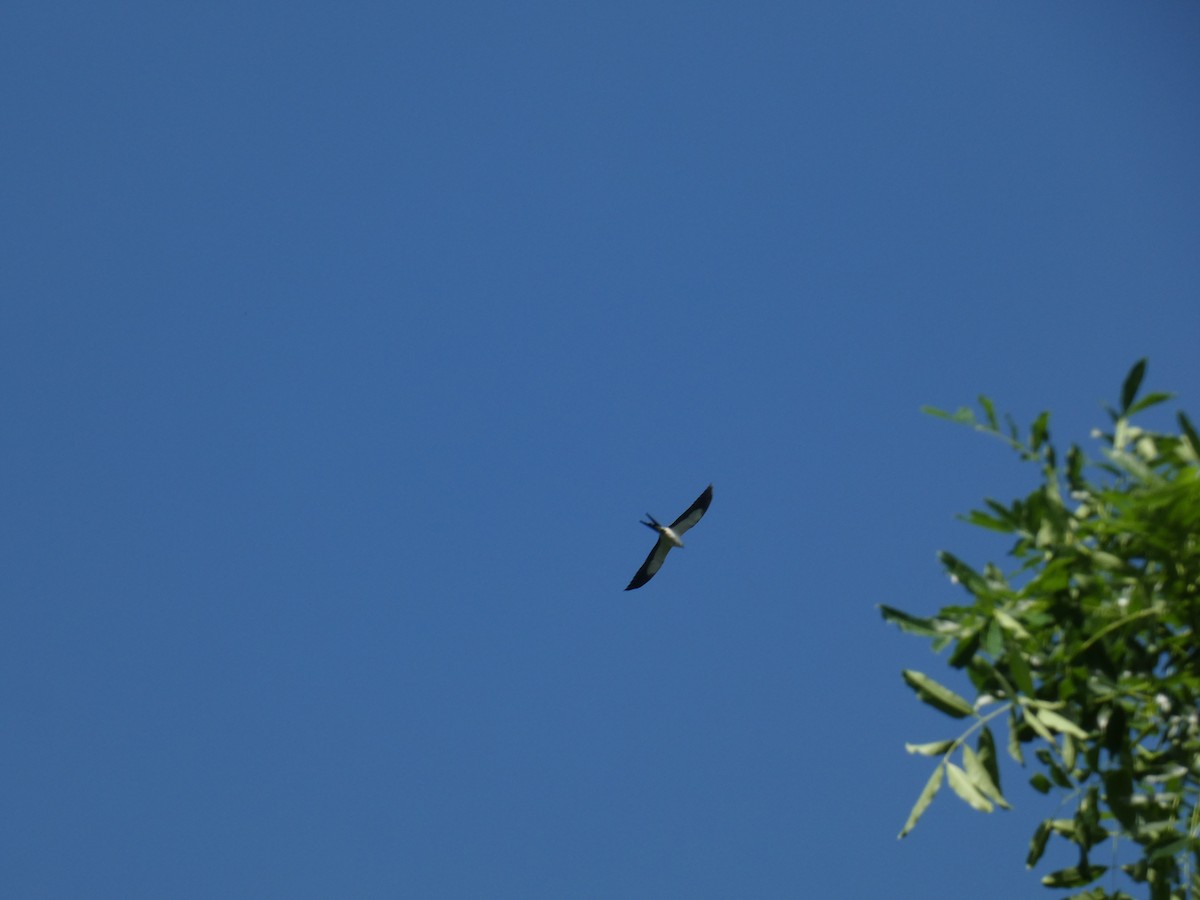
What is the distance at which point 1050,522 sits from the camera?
469cm

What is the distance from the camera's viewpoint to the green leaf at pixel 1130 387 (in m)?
4.94

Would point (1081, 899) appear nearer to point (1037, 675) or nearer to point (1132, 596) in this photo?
point (1037, 675)

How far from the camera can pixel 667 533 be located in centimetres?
2444

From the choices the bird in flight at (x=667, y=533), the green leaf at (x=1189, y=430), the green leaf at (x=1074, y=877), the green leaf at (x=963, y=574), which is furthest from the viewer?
the bird in flight at (x=667, y=533)

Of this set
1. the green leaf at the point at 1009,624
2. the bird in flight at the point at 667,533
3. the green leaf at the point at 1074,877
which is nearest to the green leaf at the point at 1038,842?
the green leaf at the point at 1074,877

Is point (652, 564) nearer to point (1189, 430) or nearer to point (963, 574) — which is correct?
point (963, 574)

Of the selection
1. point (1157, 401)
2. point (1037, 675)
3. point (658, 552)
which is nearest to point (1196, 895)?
point (1037, 675)

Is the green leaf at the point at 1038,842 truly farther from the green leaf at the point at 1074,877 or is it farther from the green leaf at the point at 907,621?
the green leaf at the point at 907,621

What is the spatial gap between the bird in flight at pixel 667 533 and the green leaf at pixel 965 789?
18830 millimetres

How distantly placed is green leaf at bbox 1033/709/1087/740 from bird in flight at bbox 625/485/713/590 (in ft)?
62.8

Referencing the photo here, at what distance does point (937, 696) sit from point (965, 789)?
14.9 inches

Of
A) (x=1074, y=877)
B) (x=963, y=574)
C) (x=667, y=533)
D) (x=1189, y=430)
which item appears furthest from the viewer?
(x=667, y=533)

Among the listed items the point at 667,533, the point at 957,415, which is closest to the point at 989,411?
the point at 957,415

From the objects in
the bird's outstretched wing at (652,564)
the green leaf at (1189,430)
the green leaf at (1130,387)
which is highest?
the bird's outstretched wing at (652,564)
